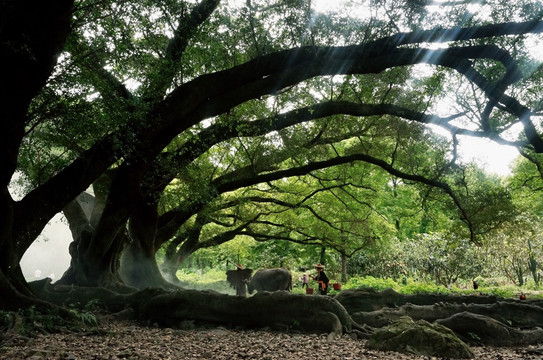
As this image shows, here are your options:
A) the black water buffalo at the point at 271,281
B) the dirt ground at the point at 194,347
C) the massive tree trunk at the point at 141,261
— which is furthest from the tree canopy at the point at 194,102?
the black water buffalo at the point at 271,281

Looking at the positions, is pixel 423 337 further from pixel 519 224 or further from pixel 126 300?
pixel 519 224

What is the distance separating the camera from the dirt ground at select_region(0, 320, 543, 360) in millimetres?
4332

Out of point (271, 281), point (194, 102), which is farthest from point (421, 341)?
point (271, 281)

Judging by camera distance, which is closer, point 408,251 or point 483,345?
point 483,345

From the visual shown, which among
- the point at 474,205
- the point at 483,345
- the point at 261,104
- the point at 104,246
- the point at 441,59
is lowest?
the point at 483,345

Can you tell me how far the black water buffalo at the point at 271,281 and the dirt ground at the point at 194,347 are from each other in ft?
27.7

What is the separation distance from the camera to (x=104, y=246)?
34.2 feet

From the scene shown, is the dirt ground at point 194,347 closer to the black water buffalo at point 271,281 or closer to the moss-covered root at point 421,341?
the moss-covered root at point 421,341

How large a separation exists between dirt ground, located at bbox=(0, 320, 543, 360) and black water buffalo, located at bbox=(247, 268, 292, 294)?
332 inches

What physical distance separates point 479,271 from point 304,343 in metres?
22.3

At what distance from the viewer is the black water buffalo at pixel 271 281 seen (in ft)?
49.6

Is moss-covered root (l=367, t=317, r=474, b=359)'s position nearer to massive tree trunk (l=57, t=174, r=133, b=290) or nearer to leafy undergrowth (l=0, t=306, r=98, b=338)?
leafy undergrowth (l=0, t=306, r=98, b=338)

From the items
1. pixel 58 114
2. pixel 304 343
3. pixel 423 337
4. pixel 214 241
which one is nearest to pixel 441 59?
pixel 423 337

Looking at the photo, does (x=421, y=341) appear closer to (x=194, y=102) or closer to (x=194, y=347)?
(x=194, y=347)
